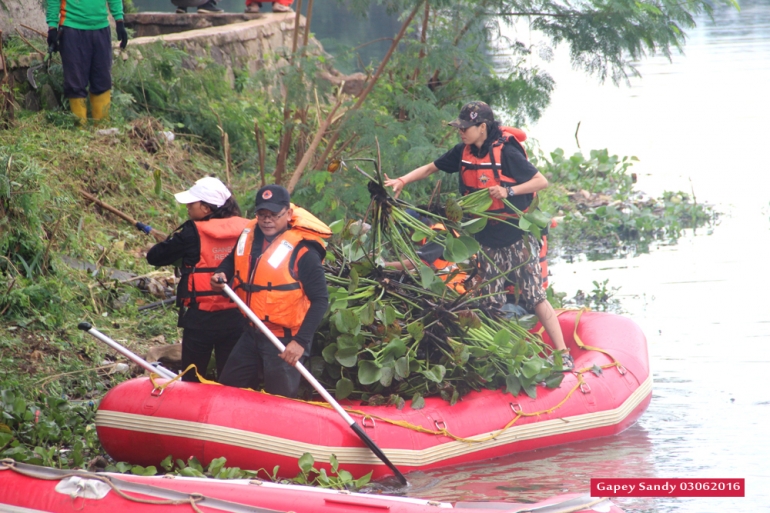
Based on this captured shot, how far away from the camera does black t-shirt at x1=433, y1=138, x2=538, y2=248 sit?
6133 mm

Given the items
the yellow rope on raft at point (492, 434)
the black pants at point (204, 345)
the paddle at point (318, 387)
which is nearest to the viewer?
the paddle at point (318, 387)

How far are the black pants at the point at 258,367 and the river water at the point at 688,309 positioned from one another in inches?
36.9

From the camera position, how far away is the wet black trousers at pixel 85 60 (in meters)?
8.88

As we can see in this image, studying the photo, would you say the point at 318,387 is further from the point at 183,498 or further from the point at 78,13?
the point at 78,13

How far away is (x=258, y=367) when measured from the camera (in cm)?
536

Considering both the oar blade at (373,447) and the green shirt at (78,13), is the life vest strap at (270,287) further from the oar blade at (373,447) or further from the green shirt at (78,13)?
the green shirt at (78,13)

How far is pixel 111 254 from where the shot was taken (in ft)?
26.3

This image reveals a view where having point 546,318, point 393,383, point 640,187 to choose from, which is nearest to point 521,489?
point 393,383

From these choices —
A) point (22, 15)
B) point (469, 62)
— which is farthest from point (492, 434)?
point (22, 15)

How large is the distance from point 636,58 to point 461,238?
4050mm

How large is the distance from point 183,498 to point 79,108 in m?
6.07

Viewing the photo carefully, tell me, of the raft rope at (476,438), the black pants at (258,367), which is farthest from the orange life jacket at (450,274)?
the black pants at (258,367)

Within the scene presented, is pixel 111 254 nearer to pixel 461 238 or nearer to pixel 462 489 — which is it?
pixel 461 238

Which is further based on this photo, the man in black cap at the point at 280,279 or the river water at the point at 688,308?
the river water at the point at 688,308
